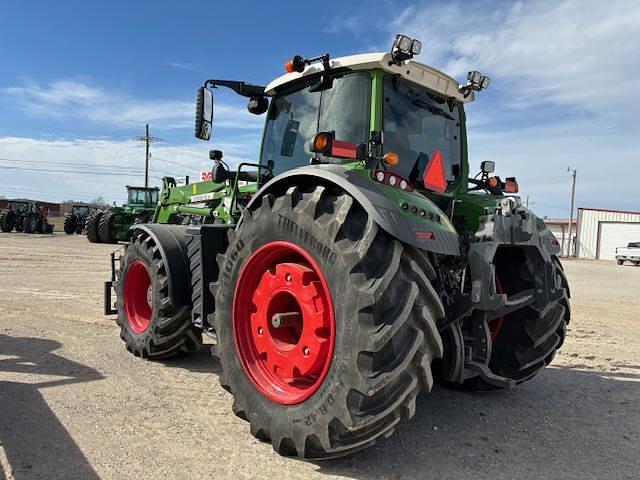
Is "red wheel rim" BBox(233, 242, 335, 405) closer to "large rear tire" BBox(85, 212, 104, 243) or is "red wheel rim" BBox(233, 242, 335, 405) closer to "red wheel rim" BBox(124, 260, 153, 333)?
"red wheel rim" BBox(124, 260, 153, 333)

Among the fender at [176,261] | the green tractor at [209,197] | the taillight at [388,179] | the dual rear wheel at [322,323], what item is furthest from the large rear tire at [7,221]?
the taillight at [388,179]

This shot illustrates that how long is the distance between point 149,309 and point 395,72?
11.8 feet

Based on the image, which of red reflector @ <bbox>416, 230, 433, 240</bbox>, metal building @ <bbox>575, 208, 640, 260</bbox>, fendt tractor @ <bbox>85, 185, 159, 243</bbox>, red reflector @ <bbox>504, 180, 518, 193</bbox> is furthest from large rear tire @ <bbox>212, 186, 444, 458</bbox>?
metal building @ <bbox>575, 208, 640, 260</bbox>

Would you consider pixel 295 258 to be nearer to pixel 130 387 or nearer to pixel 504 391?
pixel 130 387

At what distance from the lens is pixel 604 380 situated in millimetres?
5008

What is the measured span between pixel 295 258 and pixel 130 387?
Answer: 77.8 inches

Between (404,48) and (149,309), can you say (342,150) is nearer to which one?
(404,48)

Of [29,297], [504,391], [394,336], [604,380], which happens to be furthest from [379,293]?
[29,297]

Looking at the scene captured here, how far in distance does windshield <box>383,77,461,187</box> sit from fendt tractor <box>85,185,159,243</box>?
22057mm

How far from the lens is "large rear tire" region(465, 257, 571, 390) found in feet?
13.4

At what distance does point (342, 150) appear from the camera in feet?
10.6

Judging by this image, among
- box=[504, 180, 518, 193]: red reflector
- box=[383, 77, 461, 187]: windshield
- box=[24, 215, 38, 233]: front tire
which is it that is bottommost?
box=[24, 215, 38, 233]: front tire

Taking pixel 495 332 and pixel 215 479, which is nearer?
pixel 215 479

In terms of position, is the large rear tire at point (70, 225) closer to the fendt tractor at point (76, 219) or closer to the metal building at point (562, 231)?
the fendt tractor at point (76, 219)
